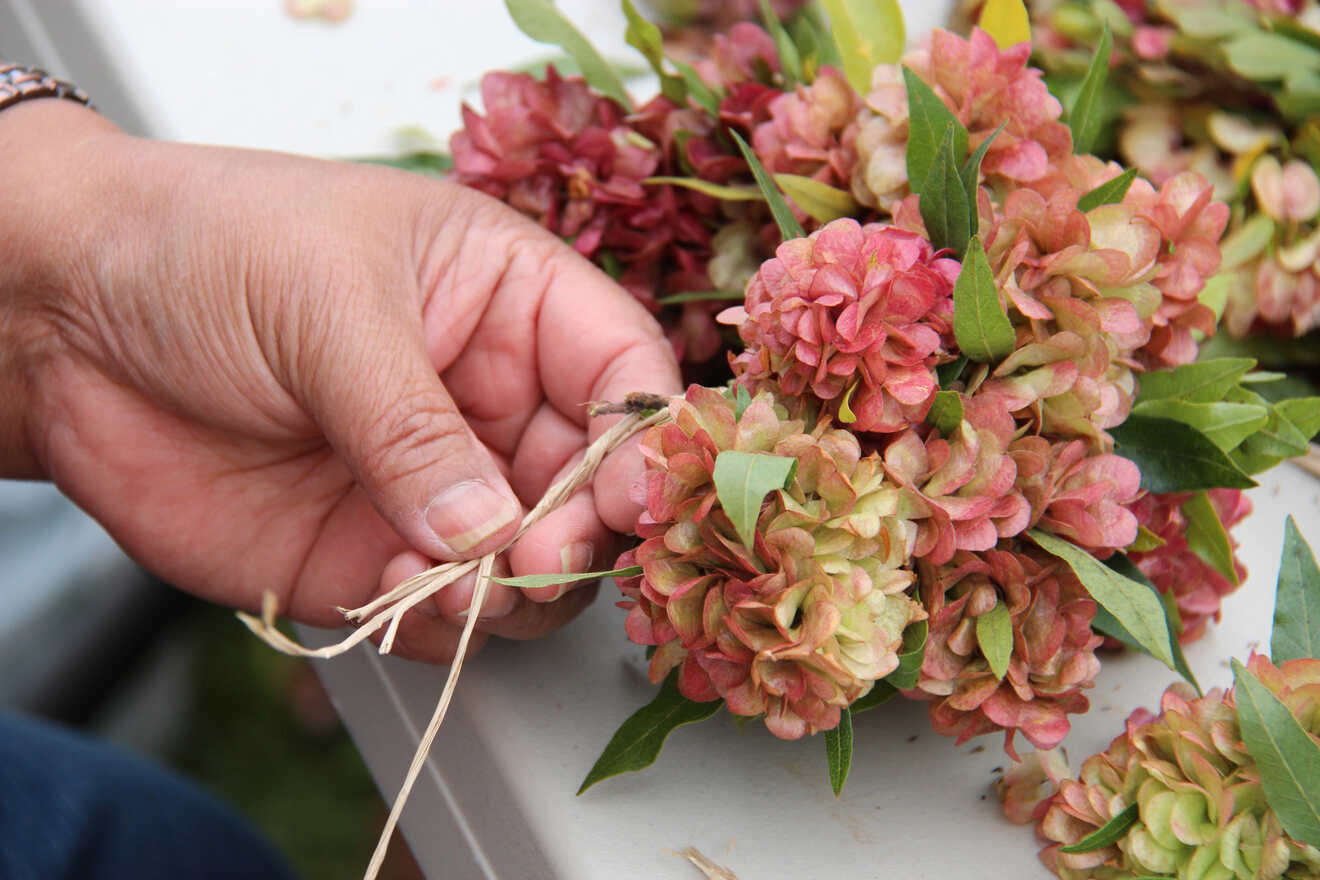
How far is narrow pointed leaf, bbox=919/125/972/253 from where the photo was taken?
0.45 m

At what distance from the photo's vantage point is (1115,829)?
1.46 feet

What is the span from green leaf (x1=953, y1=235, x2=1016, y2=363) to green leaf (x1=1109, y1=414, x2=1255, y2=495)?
0.10m

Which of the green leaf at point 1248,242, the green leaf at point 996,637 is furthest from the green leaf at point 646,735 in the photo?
the green leaf at point 1248,242

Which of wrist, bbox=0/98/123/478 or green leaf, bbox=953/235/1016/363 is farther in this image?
wrist, bbox=0/98/123/478

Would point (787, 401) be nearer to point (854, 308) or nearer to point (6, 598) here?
point (854, 308)

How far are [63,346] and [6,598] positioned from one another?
639 millimetres

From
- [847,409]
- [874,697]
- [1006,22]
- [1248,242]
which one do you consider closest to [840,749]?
[874,697]

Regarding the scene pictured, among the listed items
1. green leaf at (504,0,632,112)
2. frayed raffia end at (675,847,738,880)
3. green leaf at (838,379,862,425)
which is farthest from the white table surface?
green leaf at (504,0,632,112)

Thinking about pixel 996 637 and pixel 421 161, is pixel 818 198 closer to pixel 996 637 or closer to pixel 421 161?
pixel 996 637

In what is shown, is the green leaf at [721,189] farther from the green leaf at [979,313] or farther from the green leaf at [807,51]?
the green leaf at [979,313]

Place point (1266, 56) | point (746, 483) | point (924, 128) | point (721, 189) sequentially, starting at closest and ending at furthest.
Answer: point (746, 483) → point (924, 128) → point (721, 189) → point (1266, 56)

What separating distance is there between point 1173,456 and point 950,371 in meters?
0.12

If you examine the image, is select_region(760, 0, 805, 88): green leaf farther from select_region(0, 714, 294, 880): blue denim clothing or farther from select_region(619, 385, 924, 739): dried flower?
select_region(0, 714, 294, 880): blue denim clothing

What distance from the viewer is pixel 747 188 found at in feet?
2.00
